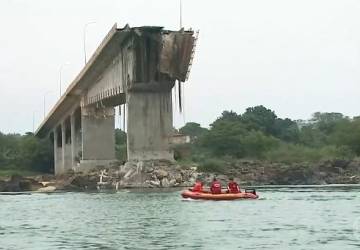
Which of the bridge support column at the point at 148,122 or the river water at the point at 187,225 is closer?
the river water at the point at 187,225

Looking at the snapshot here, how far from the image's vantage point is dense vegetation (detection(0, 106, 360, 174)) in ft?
344

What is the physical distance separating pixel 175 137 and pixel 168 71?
20.7ft

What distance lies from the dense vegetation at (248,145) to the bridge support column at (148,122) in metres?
2.64

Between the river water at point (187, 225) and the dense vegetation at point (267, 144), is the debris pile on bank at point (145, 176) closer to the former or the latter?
the dense vegetation at point (267, 144)

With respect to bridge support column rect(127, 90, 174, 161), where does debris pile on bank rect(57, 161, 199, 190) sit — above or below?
below

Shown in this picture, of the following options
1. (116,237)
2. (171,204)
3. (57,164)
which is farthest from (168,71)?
(57,164)

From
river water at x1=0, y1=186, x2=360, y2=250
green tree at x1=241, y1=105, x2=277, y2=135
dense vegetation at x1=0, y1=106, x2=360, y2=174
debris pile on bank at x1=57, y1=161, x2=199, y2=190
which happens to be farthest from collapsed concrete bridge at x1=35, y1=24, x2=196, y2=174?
green tree at x1=241, y1=105, x2=277, y2=135

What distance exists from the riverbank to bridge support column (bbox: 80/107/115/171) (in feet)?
9.61

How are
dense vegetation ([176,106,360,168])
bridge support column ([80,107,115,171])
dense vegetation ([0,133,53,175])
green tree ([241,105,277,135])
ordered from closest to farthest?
bridge support column ([80,107,115,171])
dense vegetation ([176,106,360,168])
dense vegetation ([0,133,53,175])
green tree ([241,105,277,135])

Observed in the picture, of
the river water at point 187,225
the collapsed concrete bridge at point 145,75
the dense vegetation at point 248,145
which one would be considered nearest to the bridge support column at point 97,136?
the dense vegetation at point 248,145

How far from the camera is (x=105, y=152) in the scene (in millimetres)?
95000

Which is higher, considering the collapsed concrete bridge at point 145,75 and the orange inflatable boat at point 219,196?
the collapsed concrete bridge at point 145,75

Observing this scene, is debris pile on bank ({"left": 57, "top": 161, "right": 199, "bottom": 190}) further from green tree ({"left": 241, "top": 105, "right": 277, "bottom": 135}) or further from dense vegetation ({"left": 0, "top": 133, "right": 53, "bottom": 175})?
green tree ({"left": 241, "top": 105, "right": 277, "bottom": 135})

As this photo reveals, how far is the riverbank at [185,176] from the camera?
243 feet
